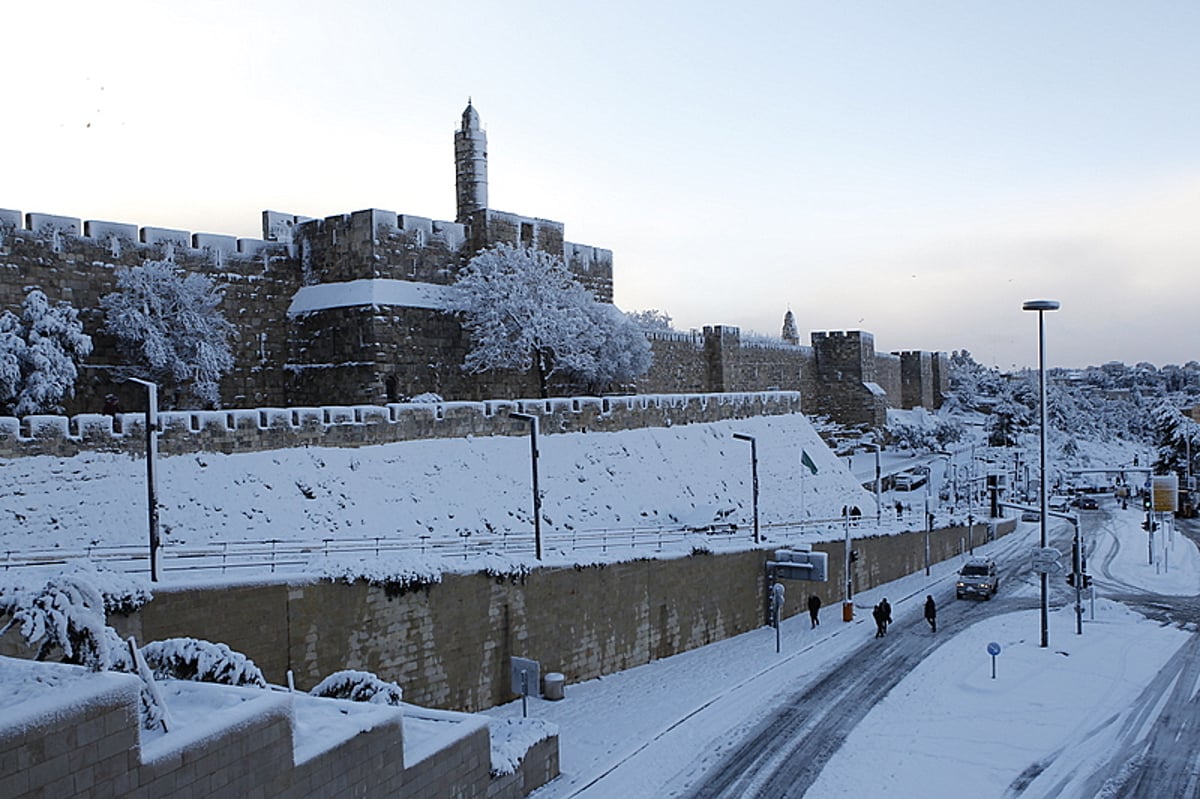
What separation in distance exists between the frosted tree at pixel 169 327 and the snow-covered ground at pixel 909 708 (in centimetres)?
1520

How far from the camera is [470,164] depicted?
37500 millimetres

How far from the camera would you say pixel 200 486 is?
68.9ft

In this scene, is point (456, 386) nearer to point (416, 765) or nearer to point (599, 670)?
point (599, 670)

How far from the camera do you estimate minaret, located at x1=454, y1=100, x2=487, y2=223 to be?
3753 centimetres

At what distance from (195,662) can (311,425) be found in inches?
460

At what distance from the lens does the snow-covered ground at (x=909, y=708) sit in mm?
15055

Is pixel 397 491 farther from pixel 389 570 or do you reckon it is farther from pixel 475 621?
pixel 389 570

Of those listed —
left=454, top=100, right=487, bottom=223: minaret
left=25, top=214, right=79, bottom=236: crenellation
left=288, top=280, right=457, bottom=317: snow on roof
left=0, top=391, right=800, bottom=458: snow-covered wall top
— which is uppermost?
left=454, top=100, right=487, bottom=223: minaret

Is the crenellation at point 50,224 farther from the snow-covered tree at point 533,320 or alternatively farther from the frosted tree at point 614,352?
the frosted tree at point 614,352

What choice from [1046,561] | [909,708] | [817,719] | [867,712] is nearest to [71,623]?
[817,719]

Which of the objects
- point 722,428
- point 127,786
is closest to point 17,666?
point 127,786

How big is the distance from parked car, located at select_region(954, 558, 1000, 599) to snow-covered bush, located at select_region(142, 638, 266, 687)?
25.1 m

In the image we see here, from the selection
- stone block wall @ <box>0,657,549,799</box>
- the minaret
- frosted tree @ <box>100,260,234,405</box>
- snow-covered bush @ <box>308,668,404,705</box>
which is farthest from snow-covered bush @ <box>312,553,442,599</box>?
A: the minaret

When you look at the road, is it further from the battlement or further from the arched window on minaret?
the arched window on minaret
